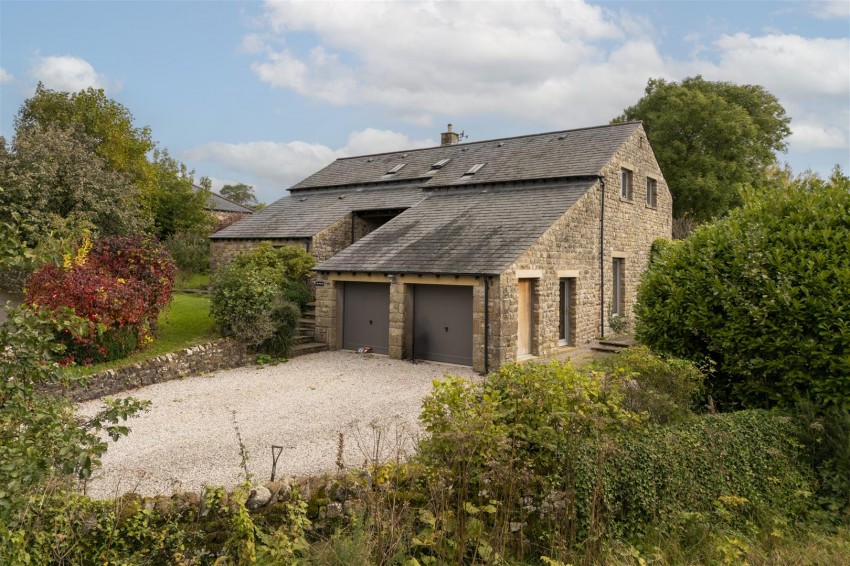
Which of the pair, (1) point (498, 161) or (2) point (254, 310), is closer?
(2) point (254, 310)

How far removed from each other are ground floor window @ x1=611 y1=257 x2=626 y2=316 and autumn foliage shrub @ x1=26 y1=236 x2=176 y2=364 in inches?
541

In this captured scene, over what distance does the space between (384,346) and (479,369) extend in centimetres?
342

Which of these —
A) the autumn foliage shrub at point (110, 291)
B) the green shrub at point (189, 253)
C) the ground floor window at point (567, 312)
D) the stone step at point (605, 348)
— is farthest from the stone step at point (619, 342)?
the green shrub at point (189, 253)

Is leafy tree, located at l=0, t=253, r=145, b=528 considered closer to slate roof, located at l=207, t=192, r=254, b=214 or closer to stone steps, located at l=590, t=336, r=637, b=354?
stone steps, located at l=590, t=336, r=637, b=354

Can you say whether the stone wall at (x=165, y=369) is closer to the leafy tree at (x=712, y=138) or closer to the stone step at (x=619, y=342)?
the stone step at (x=619, y=342)

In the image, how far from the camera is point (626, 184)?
65.2 feet

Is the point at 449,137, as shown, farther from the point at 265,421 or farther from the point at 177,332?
the point at 265,421

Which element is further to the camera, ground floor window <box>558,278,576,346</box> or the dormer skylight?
the dormer skylight

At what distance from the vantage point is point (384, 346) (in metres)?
16.2

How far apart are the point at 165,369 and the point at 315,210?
36.7 feet

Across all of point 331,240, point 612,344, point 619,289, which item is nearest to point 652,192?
point 619,289

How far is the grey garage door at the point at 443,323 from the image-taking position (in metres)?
14.6

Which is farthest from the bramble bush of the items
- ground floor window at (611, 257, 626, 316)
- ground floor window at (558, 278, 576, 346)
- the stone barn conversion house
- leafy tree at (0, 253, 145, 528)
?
ground floor window at (611, 257, 626, 316)

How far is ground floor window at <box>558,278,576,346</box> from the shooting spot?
16.9 metres
